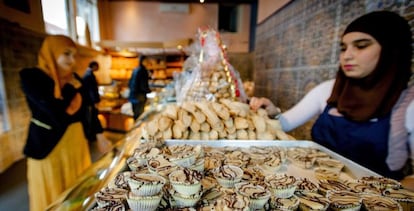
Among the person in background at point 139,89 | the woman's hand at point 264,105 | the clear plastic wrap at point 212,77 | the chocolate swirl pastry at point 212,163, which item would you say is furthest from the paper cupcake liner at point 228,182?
the person in background at point 139,89

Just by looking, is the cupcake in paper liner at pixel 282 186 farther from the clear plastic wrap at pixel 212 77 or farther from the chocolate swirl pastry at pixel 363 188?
the clear plastic wrap at pixel 212 77

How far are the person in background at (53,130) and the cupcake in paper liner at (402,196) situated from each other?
1402mm

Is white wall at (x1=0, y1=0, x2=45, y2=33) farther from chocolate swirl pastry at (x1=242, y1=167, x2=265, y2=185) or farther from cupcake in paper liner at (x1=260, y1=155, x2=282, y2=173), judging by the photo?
cupcake in paper liner at (x1=260, y1=155, x2=282, y2=173)

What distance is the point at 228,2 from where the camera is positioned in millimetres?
3748

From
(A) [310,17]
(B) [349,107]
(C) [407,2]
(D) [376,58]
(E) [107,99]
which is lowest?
(E) [107,99]

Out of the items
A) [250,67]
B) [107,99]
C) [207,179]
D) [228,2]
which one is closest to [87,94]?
[207,179]

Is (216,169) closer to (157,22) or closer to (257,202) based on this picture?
(257,202)

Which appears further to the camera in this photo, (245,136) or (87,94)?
(87,94)

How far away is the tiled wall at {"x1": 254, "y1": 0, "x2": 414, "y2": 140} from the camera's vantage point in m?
1.40

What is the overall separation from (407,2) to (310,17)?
0.80 m

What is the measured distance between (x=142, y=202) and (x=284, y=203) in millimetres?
281

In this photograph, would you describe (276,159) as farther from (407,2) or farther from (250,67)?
(250,67)

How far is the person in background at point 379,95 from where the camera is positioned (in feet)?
2.92

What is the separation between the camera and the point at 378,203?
16.4 inches
